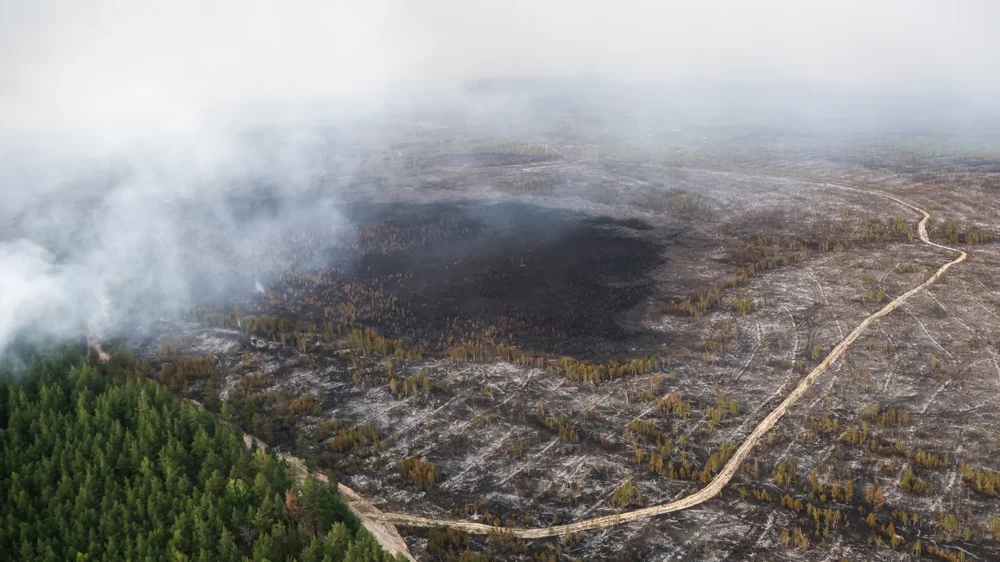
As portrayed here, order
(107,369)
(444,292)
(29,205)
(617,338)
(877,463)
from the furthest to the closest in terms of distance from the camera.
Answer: (29,205) → (444,292) → (617,338) → (107,369) → (877,463)

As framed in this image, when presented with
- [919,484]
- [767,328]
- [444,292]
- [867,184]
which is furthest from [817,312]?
[867,184]

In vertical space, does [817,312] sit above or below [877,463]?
above

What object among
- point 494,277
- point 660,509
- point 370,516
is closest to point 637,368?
point 660,509

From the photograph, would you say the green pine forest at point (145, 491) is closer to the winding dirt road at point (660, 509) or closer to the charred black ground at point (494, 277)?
Result: the winding dirt road at point (660, 509)

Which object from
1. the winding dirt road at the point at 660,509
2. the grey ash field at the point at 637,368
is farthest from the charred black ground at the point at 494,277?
the winding dirt road at the point at 660,509

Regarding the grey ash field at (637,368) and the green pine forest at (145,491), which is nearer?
the green pine forest at (145,491)

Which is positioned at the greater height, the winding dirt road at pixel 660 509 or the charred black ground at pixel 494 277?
the charred black ground at pixel 494 277

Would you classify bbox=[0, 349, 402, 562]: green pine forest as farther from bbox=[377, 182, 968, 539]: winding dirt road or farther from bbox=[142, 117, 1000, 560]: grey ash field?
bbox=[142, 117, 1000, 560]: grey ash field

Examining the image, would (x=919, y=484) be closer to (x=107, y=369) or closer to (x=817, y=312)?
(x=817, y=312)
